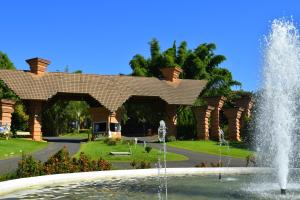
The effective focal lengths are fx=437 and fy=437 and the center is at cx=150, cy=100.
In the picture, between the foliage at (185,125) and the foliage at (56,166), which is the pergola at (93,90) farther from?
the foliage at (56,166)

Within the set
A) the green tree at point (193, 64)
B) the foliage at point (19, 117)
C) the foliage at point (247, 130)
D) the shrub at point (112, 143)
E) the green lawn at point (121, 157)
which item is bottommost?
the green lawn at point (121, 157)

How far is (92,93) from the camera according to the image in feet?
175

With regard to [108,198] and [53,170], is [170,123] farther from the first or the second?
[108,198]

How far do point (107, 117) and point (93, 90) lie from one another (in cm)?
374

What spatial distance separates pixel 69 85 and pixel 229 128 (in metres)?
21.9

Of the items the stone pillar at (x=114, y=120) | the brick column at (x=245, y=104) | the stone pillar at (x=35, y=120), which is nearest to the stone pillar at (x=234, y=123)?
the brick column at (x=245, y=104)

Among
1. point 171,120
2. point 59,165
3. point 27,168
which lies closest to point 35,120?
point 171,120

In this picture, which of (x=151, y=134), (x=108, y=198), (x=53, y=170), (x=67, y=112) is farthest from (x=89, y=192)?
(x=67, y=112)

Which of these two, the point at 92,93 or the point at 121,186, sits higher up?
the point at 92,93

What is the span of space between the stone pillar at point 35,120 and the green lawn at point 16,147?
5.40m

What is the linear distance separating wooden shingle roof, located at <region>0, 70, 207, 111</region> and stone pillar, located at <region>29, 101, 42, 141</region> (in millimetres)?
1612

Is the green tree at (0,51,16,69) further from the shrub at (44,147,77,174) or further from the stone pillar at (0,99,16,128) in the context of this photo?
the shrub at (44,147,77,174)

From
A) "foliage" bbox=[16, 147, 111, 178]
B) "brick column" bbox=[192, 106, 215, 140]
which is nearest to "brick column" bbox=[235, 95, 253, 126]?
"brick column" bbox=[192, 106, 215, 140]

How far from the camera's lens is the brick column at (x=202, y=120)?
56625mm
